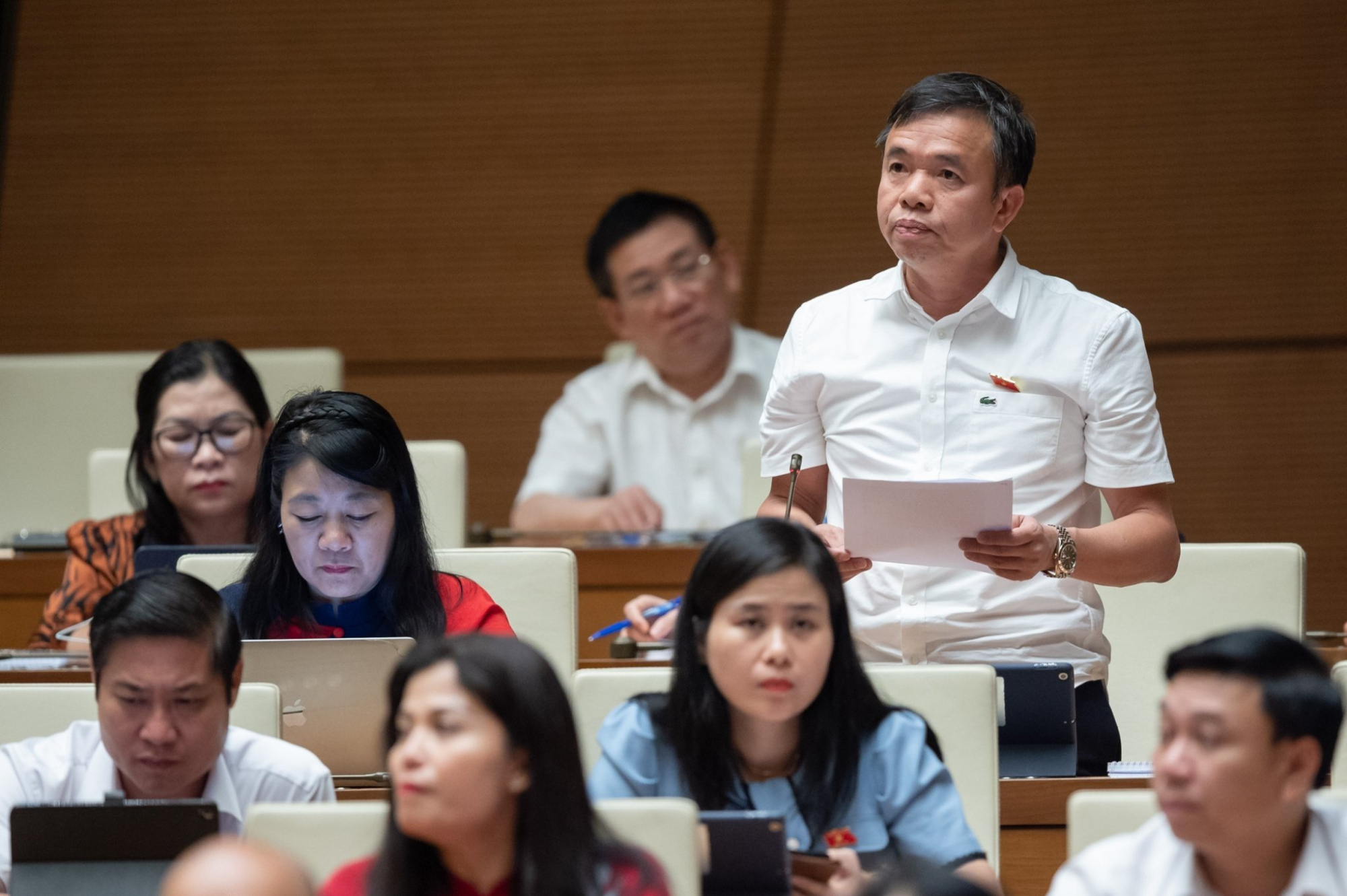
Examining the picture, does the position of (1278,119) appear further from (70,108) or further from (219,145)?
(70,108)

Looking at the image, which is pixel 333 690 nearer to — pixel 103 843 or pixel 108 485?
pixel 103 843

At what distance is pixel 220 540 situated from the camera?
352 cm

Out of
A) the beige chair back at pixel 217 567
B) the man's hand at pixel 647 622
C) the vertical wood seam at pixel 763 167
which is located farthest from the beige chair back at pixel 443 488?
the vertical wood seam at pixel 763 167

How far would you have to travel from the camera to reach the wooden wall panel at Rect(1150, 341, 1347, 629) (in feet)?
15.9

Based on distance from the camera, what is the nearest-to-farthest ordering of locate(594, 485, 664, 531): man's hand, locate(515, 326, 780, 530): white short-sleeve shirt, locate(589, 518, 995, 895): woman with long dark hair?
locate(589, 518, 995, 895): woman with long dark hair → locate(594, 485, 664, 531): man's hand → locate(515, 326, 780, 530): white short-sleeve shirt

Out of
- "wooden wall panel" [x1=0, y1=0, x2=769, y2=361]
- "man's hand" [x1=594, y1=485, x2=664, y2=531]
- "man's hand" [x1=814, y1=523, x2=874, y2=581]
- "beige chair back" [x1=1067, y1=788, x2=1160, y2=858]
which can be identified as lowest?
"beige chair back" [x1=1067, y1=788, x2=1160, y2=858]

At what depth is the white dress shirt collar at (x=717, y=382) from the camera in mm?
4387

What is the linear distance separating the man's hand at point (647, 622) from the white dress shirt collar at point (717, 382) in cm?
113

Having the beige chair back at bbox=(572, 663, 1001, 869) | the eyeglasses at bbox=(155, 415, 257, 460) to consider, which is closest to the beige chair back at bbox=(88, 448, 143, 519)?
the eyeglasses at bbox=(155, 415, 257, 460)

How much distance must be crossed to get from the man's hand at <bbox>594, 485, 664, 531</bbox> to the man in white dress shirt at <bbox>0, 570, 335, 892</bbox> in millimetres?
1867

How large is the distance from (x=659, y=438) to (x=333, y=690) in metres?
2.15

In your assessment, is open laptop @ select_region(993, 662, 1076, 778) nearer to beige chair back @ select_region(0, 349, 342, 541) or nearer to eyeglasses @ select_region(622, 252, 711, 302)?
eyeglasses @ select_region(622, 252, 711, 302)

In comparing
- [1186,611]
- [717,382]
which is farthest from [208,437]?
[1186,611]

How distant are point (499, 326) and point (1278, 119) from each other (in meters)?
2.29
